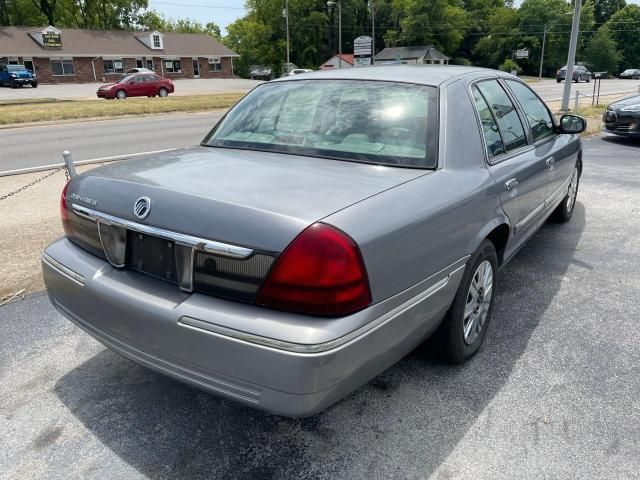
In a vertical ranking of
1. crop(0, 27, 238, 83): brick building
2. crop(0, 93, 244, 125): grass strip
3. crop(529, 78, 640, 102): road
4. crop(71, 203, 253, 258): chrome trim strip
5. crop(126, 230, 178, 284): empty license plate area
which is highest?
crop(0, 27, 238, 83): brick building

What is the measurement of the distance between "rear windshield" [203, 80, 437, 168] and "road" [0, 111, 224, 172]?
25.7ft

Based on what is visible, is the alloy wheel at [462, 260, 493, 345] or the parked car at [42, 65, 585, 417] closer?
the parked car at [42, 65, 585, 417]

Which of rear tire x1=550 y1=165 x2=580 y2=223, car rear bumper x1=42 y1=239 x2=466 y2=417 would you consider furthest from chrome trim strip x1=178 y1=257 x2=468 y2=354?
rear tire x1=550 y1=165 x2=580 y2=223

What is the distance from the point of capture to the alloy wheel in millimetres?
3010

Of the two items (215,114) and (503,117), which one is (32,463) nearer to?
(503,117)

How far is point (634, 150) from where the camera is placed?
10.7m

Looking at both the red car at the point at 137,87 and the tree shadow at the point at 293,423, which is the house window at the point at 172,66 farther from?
the tree shadow at the point at 293,423

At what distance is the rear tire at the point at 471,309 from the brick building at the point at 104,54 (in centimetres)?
5672

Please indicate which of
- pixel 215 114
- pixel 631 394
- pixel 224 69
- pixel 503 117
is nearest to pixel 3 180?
pixel 503 117

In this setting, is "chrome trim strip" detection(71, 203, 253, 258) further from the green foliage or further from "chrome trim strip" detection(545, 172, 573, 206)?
the green foliage

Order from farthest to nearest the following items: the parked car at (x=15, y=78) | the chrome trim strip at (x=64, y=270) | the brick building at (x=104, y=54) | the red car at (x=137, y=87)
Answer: the brick building at (x=104, y=54) → the parked car at (x=15, y=78) → the red car at (x=137, y=87) → the chrome trim strip at (x=64, y=270)

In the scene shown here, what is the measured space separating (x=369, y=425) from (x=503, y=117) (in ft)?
7.11

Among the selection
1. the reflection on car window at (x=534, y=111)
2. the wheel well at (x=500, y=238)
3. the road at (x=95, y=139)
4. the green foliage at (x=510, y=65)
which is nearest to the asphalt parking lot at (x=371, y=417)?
the wheel well at (x=500, y=238)

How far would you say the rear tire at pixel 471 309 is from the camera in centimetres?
281
